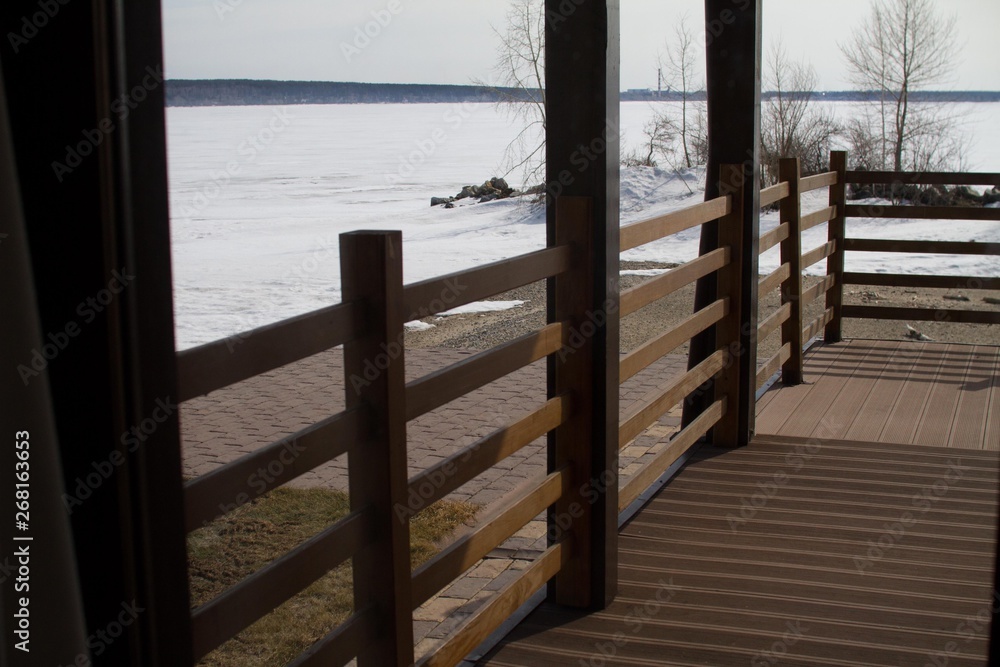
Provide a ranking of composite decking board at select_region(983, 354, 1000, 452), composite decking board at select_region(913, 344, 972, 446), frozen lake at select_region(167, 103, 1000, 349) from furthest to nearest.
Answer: frozen lake at select_region(167, 103, 1000, 349), composite decking board at select_region(913, 344, 972, 446), composite decking board at select_region(983, 354, 1000, 452)

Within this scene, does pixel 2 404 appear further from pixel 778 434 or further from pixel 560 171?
pixel 778 434

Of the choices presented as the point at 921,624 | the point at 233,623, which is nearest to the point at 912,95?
the point at 921,624

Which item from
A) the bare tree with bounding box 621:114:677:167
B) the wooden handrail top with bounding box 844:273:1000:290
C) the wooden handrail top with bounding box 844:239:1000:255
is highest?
the bare tree with bounding box 621:114:677:167

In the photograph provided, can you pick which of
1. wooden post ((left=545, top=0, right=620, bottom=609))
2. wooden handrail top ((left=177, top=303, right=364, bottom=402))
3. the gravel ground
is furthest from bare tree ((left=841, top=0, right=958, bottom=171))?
wooden handrail top ((left=177, top=303, right=364, bottom=402))

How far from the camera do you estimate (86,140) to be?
49.0 inches

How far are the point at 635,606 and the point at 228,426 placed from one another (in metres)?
4.68

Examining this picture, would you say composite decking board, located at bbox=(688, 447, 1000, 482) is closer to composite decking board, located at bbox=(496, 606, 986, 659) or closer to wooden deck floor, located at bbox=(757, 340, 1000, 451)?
wooden deck floor, located at bbox=(757, 340, 1000, 451)

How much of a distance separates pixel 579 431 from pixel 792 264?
11.2 feet

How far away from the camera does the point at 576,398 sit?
3.12m

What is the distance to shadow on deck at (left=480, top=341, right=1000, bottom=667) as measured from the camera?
114 inches

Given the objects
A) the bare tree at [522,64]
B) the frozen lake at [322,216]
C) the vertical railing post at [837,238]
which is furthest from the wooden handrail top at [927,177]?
the bare tree at [522,64]

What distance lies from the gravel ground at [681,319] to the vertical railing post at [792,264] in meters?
3.26

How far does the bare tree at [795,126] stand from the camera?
2103 centimetres

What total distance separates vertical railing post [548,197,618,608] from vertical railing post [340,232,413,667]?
0.96 metres
